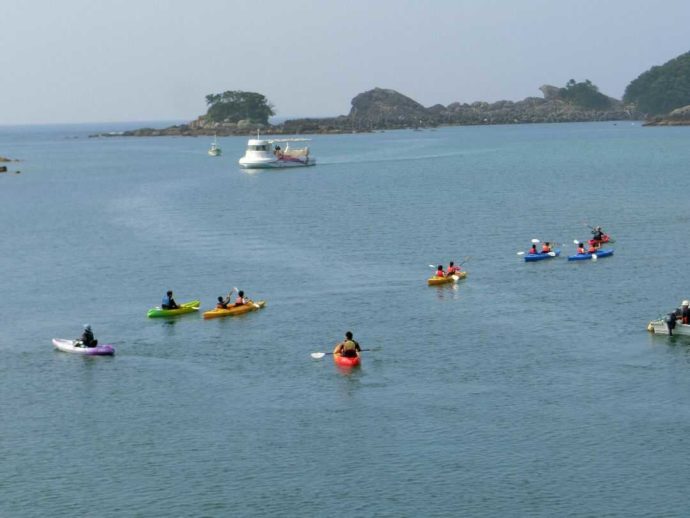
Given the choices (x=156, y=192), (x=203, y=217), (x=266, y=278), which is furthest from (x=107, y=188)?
(x=266, y=278)

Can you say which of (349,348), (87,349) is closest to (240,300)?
(87,349)

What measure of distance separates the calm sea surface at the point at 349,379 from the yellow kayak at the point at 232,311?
1.51 meters

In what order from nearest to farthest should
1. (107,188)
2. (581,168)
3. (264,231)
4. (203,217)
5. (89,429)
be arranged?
(89,429) < (264,231) < (203,217) < (107,188) < (581,168)

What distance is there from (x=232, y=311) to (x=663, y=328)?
25.2m

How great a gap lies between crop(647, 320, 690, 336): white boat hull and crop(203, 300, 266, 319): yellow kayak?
23.6m

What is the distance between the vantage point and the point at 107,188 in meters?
173

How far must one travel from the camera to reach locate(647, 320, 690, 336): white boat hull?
204 ft

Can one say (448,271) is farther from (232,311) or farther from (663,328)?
(663,328)

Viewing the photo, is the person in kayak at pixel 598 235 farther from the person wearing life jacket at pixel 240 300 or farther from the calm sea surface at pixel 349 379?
the person wearing life jacket at pixel 240 300

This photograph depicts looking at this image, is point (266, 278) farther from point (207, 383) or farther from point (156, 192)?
point (156, 192)

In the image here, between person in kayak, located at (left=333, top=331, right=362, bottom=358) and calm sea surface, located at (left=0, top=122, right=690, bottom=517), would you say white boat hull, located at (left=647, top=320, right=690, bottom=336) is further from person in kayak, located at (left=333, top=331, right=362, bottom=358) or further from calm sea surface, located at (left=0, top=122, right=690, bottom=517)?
person in kayak, located at (left=333, top=331, right=362, bottom=358)

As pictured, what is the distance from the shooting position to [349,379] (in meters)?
57.0

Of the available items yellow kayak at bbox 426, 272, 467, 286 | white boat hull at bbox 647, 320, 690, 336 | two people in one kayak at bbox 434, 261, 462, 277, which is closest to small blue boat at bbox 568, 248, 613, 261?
two people in one kayak at bbox 434, 261, 462, 277

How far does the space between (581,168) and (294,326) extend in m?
132
